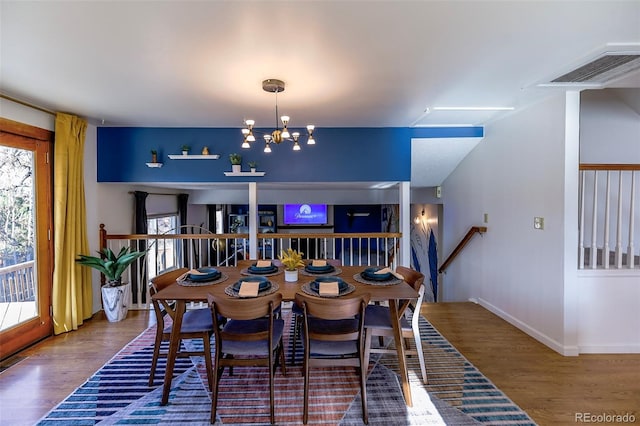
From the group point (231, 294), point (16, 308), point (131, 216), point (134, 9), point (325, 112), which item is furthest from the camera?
point (131, 216)

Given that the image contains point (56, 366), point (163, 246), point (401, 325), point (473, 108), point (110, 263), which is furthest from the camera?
point (163, 246)

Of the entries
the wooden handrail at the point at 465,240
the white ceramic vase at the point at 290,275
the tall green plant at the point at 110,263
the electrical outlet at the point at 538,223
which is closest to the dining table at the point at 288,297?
the white ceramic vase at the point at 290,275

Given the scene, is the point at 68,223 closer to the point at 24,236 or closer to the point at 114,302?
the point at 24,236

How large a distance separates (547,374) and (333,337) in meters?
1.91

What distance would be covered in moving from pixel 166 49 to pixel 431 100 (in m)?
2.38

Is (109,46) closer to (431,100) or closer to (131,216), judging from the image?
(431,100)

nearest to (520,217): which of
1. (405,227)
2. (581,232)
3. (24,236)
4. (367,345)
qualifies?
(581,232)

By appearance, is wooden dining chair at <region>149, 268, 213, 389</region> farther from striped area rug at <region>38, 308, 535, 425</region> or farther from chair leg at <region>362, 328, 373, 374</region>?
chair leg at <region>362, 328, 373, 374</region>

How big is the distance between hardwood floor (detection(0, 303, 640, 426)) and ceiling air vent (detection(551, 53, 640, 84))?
2422 mm

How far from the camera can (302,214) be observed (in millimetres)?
8680

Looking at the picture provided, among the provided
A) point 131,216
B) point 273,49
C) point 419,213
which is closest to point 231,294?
point 273,49

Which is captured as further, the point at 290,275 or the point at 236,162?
the point at 236,162

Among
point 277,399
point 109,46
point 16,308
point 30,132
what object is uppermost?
point 109,46

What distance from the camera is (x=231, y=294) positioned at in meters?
2.18
